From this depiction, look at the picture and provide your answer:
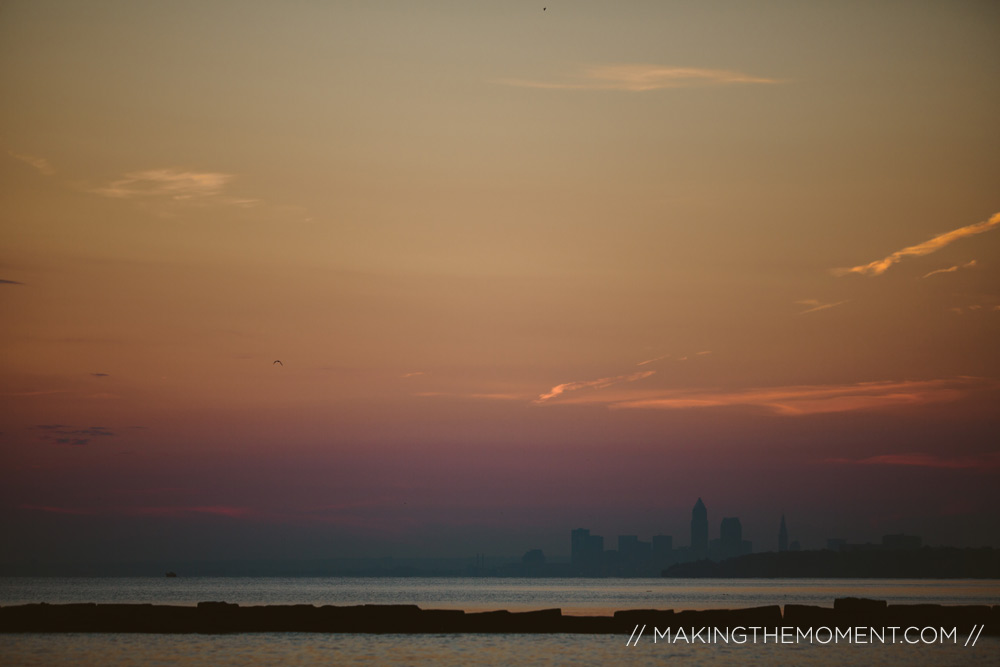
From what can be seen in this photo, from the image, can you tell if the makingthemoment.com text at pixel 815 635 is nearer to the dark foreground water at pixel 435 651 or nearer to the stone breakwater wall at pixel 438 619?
the stone breakwater wall at pixel 438 619

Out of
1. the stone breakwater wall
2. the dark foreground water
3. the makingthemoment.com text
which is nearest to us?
the dark foreground water

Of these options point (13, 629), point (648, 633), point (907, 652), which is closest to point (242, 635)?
point (13, 629)

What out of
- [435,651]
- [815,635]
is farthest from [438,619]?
[815,635]

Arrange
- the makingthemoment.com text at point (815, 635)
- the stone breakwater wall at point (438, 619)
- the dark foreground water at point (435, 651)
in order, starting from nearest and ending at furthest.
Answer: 1. the dark foreground water at point (435, 651)
2. the makingthemoment.com text at point (815, 635)
3. the stone breakwater wall at point (438, 619)

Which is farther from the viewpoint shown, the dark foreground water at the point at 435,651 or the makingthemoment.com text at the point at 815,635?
the makingthemoment.com text at the point at 815,635

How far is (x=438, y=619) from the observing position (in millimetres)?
66250

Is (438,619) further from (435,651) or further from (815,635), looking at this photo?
(815,635)

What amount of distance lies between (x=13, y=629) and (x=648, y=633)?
37958 mm

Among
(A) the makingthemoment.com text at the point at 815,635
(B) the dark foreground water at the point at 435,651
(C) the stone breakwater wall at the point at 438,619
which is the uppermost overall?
(C) the stone breakwater wall at the point at 438,619

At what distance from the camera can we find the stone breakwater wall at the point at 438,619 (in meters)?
62.9

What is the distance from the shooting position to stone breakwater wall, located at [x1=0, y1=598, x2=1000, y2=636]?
206 feet

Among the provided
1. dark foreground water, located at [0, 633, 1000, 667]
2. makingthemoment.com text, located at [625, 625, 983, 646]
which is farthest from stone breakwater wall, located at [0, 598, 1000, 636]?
dark foreground water, located at [0, 633, 1000, 667]

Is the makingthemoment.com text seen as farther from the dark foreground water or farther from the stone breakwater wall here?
the dark foreground water

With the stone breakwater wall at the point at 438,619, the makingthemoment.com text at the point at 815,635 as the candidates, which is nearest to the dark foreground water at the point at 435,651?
the makingthemoment.com text at the point at 815,635
